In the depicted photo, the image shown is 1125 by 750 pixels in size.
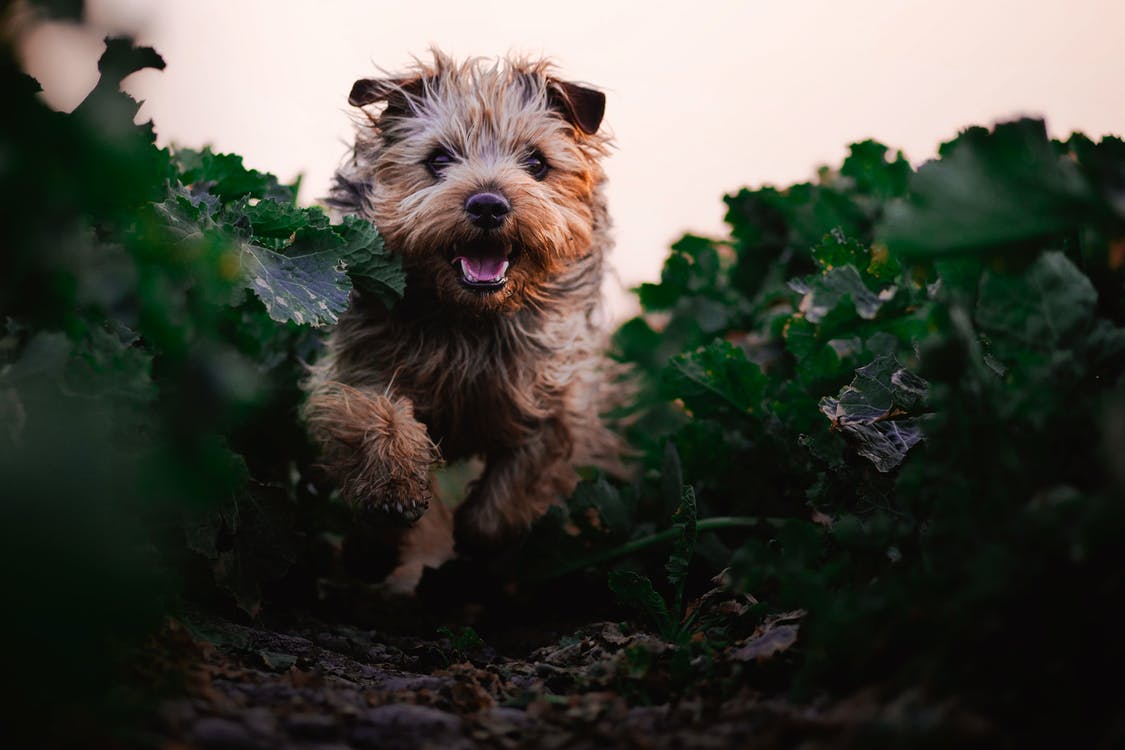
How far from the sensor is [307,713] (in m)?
1.84

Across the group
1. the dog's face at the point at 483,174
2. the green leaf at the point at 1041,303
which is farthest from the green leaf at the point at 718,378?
the green leaf at the point at 1041,303

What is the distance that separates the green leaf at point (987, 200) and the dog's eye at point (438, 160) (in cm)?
259

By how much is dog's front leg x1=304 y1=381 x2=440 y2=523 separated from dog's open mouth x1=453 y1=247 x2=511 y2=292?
0.59 metres

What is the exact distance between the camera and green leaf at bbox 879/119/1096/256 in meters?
1.76

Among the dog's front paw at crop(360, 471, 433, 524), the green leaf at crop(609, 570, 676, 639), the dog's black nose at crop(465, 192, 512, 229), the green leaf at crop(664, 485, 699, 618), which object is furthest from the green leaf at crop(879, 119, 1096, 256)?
the dog's front paw at crop(360, 471, 433, 524)

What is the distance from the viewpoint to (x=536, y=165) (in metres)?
4.12

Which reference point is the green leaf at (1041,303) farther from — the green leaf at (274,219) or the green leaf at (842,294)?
the green leaf at (274,219)

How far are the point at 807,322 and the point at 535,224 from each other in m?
1.20

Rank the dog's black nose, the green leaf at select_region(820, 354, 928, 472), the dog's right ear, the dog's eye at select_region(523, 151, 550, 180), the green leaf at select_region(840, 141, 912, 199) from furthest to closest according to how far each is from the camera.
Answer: the green leaf at select_region(840, 141, 912, 199) → the dog's eye at select_region(523, 151, 550, 180) → the dog's right ear → the dog's black nose → the green leaf at select_region(820, 354, 928, 472)

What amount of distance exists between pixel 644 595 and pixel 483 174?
197cm

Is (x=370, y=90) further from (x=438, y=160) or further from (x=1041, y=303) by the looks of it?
(x=1041, y=303)

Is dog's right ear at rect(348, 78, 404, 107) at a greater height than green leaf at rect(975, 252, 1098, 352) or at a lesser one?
greater

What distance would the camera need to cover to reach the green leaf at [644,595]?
2758mm

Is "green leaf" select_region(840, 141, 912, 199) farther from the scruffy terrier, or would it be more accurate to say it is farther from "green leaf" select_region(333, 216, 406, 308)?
"green leaf" select_region(333, 216, 406, 308)
